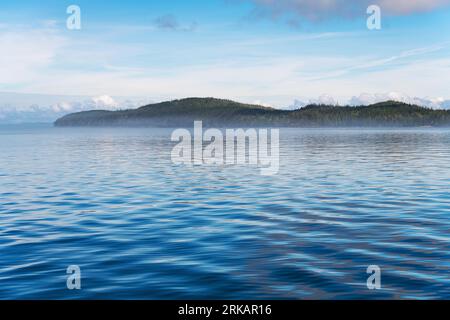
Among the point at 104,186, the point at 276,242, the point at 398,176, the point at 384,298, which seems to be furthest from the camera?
the point at 398,176

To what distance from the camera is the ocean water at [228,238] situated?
654 inches

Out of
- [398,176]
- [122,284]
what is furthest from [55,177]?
[122,284]

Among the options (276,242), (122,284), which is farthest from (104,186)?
(122,284)

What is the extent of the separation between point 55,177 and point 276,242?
33579mm

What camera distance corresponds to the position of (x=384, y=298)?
50.0 feet

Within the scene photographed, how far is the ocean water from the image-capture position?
1661 cm

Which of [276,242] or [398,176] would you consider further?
[398,176]

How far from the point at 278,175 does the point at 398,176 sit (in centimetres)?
1027

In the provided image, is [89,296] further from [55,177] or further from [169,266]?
[55,177]

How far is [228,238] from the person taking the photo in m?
23.6
